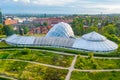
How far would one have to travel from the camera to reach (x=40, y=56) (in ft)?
222

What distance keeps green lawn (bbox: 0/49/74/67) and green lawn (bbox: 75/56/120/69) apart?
3039 millimetres

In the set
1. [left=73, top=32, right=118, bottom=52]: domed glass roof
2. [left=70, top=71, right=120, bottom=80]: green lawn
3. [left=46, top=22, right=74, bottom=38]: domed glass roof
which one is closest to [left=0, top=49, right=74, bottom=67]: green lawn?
[left=70, top=71, right=120, bottom=80]: green lawn

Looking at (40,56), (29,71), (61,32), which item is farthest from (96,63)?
(61,32)

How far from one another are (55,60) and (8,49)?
803 inches

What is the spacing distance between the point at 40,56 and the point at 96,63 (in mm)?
16821

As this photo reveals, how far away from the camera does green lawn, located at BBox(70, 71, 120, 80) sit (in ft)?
175

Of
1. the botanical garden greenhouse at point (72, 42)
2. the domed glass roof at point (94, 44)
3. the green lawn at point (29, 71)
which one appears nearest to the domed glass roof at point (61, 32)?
the botanical garden greenhouse at point (72, 42)

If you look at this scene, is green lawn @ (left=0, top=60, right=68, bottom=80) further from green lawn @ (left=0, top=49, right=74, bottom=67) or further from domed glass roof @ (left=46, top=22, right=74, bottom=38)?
domed glass roof @ (left=46, top=22, right=74, bottom=38)

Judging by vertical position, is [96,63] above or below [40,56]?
below

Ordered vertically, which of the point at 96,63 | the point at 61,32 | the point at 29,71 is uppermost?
the point at 61,32

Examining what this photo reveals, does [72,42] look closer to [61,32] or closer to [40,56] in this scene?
[61,32]

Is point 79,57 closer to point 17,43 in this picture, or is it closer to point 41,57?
point 41,57

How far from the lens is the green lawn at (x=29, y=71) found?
52844 mm

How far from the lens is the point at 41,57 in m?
66.6
